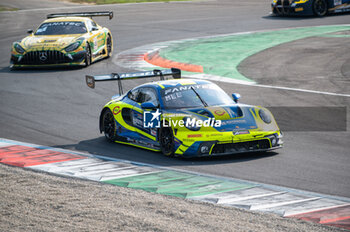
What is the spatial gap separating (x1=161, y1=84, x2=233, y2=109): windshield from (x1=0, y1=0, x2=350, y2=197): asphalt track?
95cm

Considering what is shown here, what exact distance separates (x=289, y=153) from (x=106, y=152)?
3.11 m

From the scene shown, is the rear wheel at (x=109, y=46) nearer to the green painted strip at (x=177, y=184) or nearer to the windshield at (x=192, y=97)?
the windshield at (x=192, y=97)

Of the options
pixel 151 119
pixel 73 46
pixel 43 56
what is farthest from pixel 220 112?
pixel 43 56

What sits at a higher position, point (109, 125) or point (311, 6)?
point (109, 125)

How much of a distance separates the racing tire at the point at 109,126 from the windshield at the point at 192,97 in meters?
1.38

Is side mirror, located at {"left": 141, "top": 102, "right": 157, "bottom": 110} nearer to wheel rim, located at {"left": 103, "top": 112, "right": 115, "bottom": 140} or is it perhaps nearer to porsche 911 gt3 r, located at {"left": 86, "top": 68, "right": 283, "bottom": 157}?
porsche 911 gt3 r, located at {"left": 86, "top": 68, "right": 283, "bottom": 157}

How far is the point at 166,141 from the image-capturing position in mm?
10109

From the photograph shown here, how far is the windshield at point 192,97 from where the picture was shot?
1052 centimetres

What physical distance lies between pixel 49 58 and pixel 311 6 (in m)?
14.1

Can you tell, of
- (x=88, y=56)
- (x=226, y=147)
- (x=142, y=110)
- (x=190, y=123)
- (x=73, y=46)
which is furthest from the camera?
(x=88, y=56)

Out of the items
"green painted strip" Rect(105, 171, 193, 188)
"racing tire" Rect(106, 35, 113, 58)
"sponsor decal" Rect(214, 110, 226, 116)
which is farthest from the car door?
"racing tire" Rect(106, 35, 113, 58)

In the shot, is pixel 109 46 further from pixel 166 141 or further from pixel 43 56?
pixel 166 141

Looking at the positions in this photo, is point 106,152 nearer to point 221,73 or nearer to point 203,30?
point 221,73

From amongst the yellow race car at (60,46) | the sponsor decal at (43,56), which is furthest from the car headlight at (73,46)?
the sponsor decal at (43,56)
